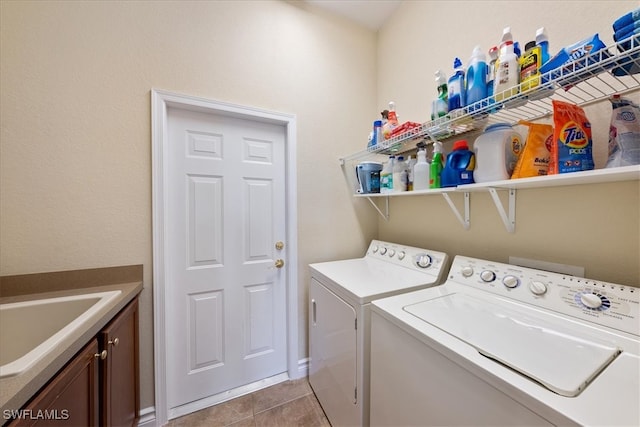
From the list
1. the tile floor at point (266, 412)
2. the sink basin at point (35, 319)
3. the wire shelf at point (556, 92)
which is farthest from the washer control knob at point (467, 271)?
the sink basin at point (35, 319)

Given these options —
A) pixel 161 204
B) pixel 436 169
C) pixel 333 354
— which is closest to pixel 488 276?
pixel 436 169

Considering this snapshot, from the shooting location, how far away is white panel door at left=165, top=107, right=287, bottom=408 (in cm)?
162

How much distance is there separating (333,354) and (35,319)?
1532 mm

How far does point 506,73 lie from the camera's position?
0.95 meters

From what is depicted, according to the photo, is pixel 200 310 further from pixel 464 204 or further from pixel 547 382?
pixel 464 204

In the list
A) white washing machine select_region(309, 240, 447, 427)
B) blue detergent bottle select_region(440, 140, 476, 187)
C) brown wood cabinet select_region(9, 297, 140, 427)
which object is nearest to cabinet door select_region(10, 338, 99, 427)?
brown wood cabinet select_region(9, 297, 140, 427)

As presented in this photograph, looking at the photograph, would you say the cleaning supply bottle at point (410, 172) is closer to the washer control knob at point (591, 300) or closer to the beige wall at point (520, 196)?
the beige wall at point (520, 196)

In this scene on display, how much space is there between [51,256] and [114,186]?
49 centimetres

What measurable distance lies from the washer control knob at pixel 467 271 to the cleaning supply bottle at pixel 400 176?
60cm

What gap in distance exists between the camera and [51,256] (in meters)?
1.29

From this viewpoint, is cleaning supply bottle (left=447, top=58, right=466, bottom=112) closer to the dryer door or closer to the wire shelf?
the wire shelf

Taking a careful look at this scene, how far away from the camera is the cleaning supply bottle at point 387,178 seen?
166cm

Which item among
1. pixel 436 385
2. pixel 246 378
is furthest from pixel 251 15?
pixel 246 378

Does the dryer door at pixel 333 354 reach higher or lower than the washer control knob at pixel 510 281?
lower
